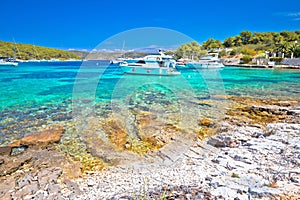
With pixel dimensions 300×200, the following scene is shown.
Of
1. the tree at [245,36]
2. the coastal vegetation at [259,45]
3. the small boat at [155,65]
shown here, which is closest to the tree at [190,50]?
the small boat at [155,65]

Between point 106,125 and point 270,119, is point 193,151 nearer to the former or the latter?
point 106,125

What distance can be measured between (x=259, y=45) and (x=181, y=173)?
9479cm

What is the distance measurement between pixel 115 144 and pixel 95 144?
63 cm

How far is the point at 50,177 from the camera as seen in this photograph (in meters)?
4.16

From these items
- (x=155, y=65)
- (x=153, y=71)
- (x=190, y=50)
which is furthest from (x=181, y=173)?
(x=190, y=50)

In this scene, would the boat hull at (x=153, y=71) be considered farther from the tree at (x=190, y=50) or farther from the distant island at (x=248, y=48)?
the distant island at (x=248, y=48)

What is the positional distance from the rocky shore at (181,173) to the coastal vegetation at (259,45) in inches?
2078

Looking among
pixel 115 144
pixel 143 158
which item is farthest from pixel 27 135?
pixel 143 158

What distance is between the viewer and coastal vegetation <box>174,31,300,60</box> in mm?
57656

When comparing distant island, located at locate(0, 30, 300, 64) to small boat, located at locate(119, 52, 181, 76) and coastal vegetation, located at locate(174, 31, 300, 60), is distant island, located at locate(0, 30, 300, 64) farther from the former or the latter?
small boat, located at locate(119, 52, 181, 76)

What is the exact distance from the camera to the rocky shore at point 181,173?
3.24m

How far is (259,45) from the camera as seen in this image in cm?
8269

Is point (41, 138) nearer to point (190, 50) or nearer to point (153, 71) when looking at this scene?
point (153, 71)

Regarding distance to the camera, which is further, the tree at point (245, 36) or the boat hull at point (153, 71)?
the tree at point (245, 36)
